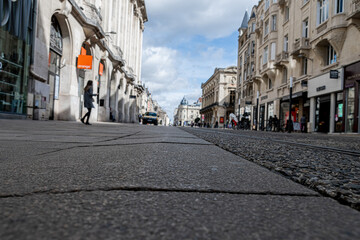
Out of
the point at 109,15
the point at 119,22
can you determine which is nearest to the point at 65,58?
the point at 109,15

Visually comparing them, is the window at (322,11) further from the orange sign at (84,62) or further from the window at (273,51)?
the orange sign at (84,62)

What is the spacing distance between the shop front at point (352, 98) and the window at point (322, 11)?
4298 millimetres

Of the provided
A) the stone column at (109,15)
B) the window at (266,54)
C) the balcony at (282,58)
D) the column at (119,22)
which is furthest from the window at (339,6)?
the column at (119,22)

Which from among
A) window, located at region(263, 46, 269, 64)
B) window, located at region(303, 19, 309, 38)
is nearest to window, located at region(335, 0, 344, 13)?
window, located at region(303, 19, 309, 38)

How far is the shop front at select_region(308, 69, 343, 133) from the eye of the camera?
1573 cm

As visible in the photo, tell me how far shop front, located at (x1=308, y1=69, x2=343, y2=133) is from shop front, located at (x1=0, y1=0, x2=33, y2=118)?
15.7 m

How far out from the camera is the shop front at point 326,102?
51.6 feet

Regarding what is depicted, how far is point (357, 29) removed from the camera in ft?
47.5

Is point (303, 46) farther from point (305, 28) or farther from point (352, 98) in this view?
point (352, 98)

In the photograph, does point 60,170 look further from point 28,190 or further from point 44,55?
point 44,55

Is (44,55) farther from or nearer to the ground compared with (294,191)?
farther from the ground

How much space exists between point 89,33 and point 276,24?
18.2 m

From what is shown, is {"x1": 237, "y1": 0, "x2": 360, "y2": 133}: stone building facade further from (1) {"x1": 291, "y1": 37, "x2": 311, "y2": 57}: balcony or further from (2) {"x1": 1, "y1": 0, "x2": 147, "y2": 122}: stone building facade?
(2) {"x1": 1, "y1": 0, "x2": 147, "y2": 122}: stone building facade

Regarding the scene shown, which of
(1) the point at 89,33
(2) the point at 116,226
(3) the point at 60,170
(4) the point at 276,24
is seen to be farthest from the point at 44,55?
(4) the point at 276,24
